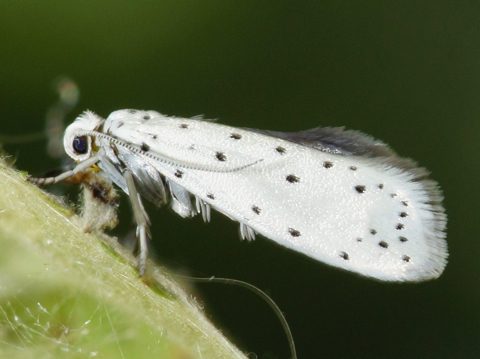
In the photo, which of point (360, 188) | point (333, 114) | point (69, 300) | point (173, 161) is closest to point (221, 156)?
point (173, 161)

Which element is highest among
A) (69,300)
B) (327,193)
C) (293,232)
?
(69,300)

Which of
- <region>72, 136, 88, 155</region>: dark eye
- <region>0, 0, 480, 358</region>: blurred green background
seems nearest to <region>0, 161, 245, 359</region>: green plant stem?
<region>72, 136, 88, 155</region>: dark eye

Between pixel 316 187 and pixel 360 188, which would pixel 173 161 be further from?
pixel 360 188

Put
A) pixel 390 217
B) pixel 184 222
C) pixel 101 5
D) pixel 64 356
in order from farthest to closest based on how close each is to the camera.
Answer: pixel 184 222 < pixel 101 5 < pixel 390 217 < pixel 64 356

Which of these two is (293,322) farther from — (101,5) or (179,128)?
(101,5)

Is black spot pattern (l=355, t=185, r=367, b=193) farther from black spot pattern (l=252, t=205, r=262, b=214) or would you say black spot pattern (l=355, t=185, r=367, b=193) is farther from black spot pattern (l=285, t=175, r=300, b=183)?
black spot pattern (l=252, t=205, r=262, b=214)

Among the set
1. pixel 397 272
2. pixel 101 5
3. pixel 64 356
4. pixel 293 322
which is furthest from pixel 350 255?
pixel 64 356

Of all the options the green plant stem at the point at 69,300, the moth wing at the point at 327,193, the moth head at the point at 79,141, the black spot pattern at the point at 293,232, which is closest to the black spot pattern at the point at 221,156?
the moth wing at the point at 327,193
